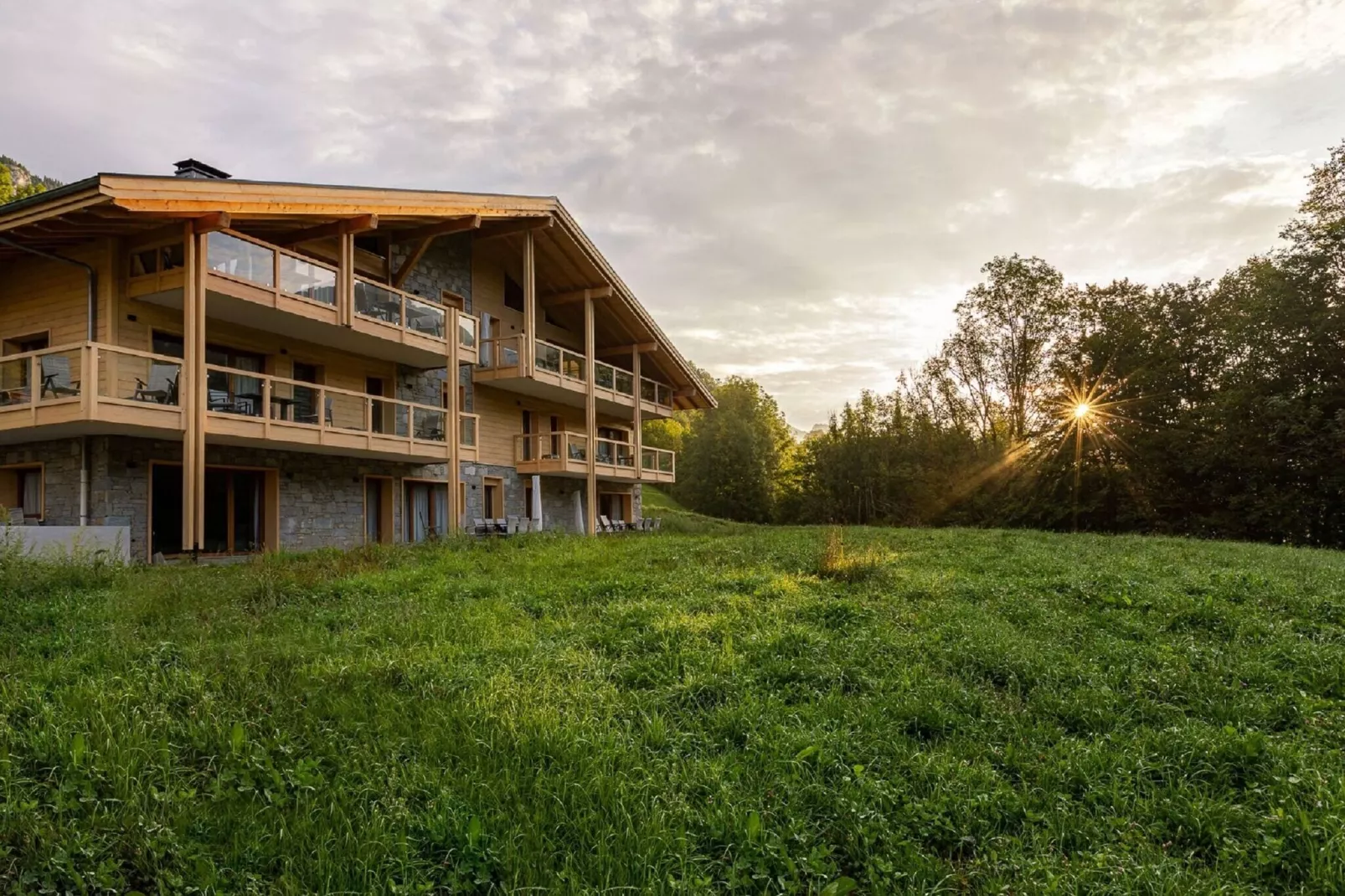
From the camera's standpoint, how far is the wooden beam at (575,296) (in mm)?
23734

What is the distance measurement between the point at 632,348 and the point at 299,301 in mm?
13891

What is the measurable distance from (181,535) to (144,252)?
214 inches

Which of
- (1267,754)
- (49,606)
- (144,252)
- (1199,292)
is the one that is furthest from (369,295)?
(1199,292)

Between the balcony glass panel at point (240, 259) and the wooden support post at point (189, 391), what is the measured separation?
0.54 meters

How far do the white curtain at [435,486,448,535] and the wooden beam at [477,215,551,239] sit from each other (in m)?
7.48

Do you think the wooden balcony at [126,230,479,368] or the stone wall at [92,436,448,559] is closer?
the stone wall at [92,436,448,559]

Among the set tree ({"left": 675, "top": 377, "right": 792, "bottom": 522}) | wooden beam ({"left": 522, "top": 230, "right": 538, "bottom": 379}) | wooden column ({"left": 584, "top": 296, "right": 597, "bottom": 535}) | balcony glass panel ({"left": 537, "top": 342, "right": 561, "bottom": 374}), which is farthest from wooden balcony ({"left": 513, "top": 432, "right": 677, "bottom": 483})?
tree ({"left": 675, "top": 377, "right": 792, "bottom": 522})

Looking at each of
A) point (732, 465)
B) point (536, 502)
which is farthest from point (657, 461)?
point (732, 465)

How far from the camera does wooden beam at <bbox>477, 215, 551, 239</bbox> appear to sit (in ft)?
67.2

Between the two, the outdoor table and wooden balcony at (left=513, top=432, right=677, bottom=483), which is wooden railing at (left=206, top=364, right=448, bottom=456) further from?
wooden balcony at (left=513, top=432, right=677, bottom=483)

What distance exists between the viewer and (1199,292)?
2983 centimetres

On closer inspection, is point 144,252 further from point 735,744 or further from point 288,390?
point 735,744

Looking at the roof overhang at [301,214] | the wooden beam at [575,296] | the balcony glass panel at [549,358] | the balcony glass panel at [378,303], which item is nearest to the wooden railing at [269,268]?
the roof overhang at [301,214]

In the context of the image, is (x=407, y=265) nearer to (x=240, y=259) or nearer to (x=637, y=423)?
(x=240, y=259)
